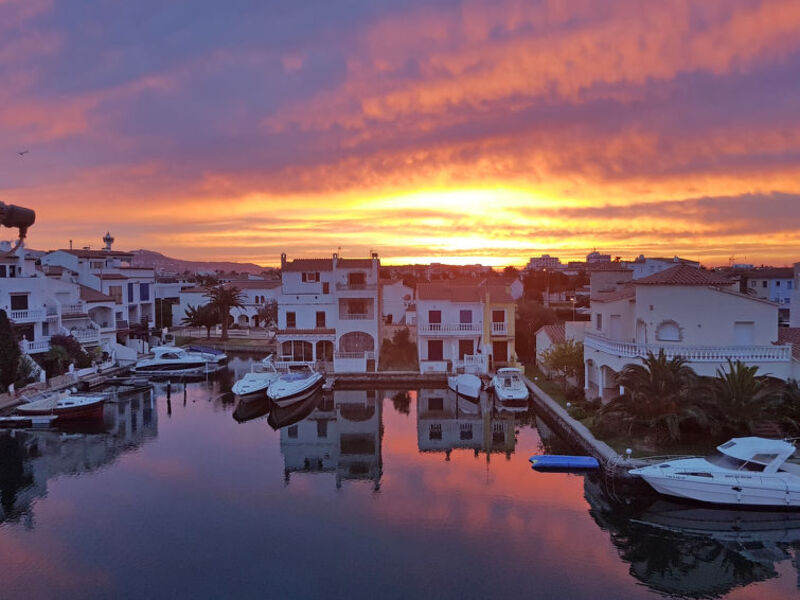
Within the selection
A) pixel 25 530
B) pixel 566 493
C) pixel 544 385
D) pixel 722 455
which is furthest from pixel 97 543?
pixel 544 385

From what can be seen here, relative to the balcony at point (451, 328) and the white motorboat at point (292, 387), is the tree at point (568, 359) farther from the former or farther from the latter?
the white motorboat at point (292, 387)

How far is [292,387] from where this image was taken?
33.6m

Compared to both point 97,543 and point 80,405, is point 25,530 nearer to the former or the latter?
point 97,543

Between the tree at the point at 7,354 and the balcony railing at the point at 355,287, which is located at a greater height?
the balcony railing at the point at 355,287

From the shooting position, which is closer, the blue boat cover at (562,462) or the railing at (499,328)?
the blue boat cover at (562,462)

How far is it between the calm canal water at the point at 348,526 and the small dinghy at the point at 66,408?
194 cm

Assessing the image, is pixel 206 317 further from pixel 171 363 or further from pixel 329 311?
pixel 329 311

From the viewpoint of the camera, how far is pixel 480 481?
21.7m

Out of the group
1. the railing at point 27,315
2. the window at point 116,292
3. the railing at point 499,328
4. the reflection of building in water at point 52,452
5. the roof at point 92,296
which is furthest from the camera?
the window at point 116,292

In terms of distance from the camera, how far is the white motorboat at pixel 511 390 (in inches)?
1257

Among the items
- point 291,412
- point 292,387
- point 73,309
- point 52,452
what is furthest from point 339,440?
point 73,309

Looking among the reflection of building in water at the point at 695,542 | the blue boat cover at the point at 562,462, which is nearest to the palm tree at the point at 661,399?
the blue boat cover at the point at 562,462

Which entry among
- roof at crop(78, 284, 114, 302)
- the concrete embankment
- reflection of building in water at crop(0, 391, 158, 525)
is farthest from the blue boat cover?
roof at crop(78, 284, 114, 302)

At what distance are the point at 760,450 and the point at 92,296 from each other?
4302 cm
